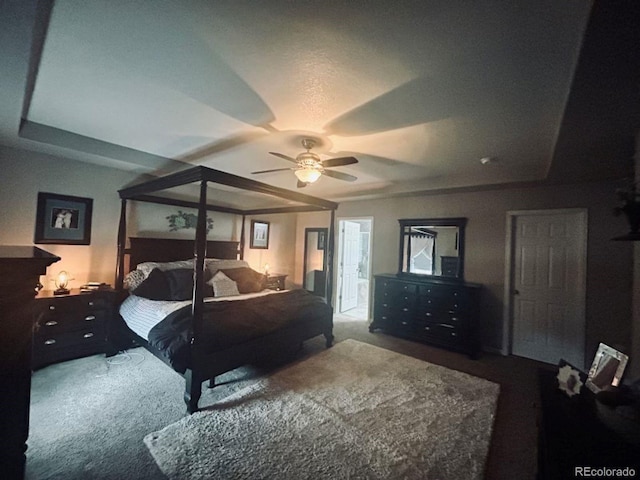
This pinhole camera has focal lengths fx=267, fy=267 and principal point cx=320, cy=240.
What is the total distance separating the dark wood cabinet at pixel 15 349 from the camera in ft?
2.76

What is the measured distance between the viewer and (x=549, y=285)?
3598mm

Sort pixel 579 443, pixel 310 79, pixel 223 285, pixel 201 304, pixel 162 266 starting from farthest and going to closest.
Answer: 1. pixel 223 285
2. pixel 162 266
3. pixel 201 304
4. pixel 310 79
5. pixel 579 443

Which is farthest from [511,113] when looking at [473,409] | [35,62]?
[35,62]

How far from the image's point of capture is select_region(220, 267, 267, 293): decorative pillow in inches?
164

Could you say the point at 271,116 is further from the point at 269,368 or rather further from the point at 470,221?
the point at 470,221

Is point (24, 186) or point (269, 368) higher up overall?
point (24, 186)

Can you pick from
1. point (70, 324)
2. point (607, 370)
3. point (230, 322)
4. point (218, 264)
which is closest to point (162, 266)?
point (218, 264)

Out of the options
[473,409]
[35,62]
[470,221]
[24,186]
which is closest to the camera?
[35,62]

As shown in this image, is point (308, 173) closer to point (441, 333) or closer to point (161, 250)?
point (161, 250)

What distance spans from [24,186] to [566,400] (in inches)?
204

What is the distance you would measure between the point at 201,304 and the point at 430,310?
326 centimetres

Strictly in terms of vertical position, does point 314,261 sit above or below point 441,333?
above

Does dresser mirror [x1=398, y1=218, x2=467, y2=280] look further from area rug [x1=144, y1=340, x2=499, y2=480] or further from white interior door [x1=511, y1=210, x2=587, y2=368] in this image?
area rug [x1=144, y1=340, x2=499, y2=480]

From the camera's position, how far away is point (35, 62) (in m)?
1.68
